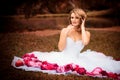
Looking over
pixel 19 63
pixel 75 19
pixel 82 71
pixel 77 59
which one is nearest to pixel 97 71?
pixel 82 71

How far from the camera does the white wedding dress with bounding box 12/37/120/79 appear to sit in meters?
4.68

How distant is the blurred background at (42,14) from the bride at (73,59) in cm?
14

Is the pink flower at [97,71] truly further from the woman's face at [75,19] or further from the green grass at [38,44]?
the woman's face at [75,19]

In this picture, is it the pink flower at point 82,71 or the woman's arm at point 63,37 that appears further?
the woman's arm at point 63,37

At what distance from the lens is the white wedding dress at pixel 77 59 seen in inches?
184

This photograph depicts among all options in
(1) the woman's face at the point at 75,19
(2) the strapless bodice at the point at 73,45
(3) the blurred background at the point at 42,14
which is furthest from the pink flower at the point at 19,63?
(1) the woman's face at the point at 75,19

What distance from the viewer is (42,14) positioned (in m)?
5.04

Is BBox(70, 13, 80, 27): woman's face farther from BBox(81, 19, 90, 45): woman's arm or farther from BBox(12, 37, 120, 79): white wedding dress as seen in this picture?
BBox(12, 37, 120, 79): white wedding dress

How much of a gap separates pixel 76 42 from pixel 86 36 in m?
0.24

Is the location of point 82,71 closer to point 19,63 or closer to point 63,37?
point 63,37

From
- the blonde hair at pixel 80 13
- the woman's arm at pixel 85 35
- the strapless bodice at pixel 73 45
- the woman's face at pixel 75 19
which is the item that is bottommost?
the strapless bodice at pixel 73 45

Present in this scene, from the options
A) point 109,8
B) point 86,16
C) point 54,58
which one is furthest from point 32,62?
point 109,8

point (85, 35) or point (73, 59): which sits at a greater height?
point (85, 35)

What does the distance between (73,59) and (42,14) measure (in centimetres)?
92
